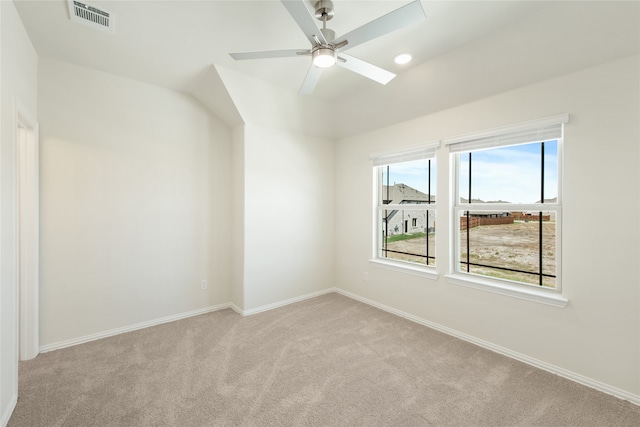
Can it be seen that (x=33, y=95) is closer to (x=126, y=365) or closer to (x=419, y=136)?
(x=126, y=365)

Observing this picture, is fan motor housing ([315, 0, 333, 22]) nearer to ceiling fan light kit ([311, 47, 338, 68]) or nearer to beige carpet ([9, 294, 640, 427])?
ceiling fan light kit ([311, 47, 338, 68])

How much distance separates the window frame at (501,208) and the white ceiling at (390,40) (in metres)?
0.38

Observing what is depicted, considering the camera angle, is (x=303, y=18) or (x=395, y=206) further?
(x=395, y=206)

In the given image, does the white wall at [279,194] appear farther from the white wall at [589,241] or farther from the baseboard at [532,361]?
the white wall at [589,241]

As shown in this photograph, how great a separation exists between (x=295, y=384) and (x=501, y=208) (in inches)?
94.3

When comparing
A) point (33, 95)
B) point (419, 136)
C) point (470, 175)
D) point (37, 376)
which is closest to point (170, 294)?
point (37, 376)

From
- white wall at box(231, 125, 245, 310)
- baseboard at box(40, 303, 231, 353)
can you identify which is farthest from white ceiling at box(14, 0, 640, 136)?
baseboard at box(40, 303, 231, 353)

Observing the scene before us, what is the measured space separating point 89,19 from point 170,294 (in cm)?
265

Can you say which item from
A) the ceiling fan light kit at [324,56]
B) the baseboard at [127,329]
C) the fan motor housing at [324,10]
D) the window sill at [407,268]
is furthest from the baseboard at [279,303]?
the fan motor housing at [324,10]

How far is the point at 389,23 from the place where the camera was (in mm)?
1629

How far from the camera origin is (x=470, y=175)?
292cm

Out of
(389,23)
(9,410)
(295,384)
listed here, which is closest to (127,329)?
(9,410)

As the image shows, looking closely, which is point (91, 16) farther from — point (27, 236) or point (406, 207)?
point (406, 207)

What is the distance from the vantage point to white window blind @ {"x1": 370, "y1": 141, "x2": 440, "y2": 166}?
308cm
